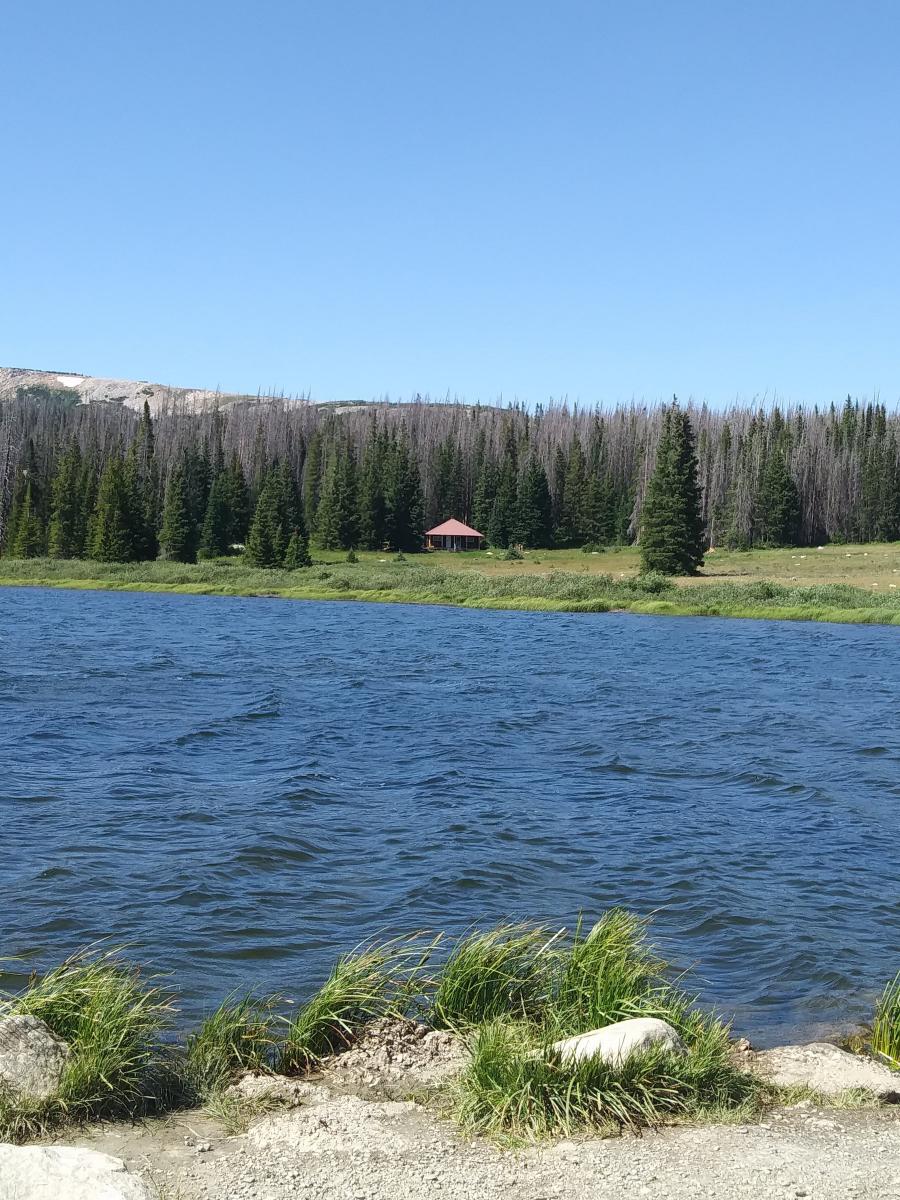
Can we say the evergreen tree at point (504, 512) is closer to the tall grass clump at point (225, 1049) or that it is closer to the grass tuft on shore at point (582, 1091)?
the tall grass clump at point (225, 1049)

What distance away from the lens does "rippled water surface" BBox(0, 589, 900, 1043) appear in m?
11.6

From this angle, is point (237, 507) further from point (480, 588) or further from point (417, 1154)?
point (417, 1154)

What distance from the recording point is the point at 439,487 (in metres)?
136

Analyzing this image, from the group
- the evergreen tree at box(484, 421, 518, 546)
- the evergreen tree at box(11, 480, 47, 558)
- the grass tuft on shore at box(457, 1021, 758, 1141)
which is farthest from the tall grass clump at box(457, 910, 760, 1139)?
the evergreen tree at box(484, 421, 518, 546)

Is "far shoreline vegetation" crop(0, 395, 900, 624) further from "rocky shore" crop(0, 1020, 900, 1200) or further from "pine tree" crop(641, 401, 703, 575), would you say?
"rocky shore" crop(0, 1020, 900, 1200)

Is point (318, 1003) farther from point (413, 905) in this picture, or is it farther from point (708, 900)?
point (708, 900)

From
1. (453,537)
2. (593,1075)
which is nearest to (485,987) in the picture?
(593,1075)

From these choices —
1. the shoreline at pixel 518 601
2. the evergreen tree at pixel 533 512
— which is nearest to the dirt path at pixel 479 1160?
the shoreline at pixel 518 601

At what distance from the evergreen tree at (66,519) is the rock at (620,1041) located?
10276 cm

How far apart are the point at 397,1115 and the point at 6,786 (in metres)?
12.4

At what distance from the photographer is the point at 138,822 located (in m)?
15.9

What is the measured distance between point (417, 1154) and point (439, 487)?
130 meters

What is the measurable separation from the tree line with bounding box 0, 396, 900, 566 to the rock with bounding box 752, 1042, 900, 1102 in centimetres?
7435

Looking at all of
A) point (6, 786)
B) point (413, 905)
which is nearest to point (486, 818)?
point (413, 905)
